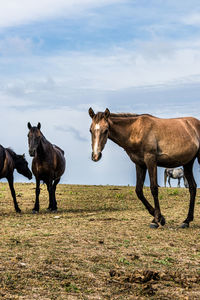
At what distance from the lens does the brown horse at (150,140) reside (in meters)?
11.3

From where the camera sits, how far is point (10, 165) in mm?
16234

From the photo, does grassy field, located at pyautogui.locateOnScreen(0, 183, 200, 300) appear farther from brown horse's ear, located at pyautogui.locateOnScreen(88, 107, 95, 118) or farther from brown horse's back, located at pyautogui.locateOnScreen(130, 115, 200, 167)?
brown horse's ear, located at pyautogui.locateOnScreen(88, 107, 95, 118)

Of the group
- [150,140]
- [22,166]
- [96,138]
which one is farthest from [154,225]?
[22,166]

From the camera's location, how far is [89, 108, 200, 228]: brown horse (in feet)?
37.0

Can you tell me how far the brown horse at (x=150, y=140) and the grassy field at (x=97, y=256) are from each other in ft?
4.60

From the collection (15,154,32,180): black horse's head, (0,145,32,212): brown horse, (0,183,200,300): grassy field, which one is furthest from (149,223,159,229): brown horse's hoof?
(15,154,32,180): black horse's head

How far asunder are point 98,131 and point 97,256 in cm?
334

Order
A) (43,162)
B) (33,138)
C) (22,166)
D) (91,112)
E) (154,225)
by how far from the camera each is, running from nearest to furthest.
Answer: (91,112), (154,225), (33,138), (43,162), (22,166)

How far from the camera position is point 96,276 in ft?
23.5

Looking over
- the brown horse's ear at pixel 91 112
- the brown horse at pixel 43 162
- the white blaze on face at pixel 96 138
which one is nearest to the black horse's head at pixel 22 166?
the brown horse at pixel 43 162

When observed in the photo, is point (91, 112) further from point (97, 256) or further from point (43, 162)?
point (43, 162)

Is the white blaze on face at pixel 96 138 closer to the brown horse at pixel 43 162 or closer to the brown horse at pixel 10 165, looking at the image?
the brown horse at pixel 43 162

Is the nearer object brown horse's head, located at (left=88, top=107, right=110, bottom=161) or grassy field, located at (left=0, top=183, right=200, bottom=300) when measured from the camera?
grassy field, located at (left=0, top=183, right=200, bottom=300)

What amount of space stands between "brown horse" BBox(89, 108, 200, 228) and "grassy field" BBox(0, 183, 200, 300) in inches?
55.2
